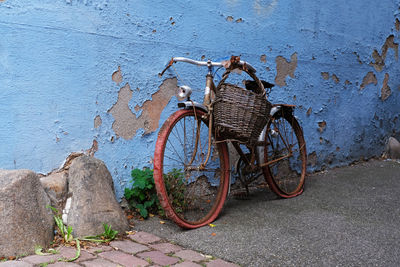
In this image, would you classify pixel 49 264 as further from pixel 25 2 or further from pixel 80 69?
pixel 25 2

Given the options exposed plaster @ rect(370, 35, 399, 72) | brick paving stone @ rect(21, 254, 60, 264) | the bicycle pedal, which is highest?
exposed plaster @ rect(370, 35, 399, 72)

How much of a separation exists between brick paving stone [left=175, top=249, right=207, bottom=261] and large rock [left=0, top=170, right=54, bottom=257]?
839 mm

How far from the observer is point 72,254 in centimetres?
262

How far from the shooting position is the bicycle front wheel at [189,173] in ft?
10.2

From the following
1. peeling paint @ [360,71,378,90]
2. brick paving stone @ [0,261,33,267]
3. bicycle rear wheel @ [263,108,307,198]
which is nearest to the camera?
brick paving stone @ [0,261,33,267]

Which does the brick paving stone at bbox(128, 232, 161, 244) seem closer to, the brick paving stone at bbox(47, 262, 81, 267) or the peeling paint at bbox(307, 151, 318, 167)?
the brick paving stone at bbox(47, 262, 81, 267)

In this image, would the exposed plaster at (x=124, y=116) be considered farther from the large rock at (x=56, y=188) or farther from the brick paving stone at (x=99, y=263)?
the brick paving stone at (x=99, y=263)

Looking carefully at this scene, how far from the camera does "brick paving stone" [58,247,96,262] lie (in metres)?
2.58

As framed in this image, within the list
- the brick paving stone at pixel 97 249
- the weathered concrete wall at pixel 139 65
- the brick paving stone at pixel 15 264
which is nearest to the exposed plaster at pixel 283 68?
the weathered concrete wall at pixel 139 65

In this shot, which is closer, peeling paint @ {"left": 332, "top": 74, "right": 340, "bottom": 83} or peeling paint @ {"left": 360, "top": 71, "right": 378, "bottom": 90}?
peeling paint @ {"left": 332, "top": 74, "right": 340, "bottom": 83}

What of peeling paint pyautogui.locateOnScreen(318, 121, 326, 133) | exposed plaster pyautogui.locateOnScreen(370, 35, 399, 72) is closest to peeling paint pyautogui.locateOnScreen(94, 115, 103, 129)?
peeling paint pyautogui.locateOnScreen(318, 121, 326, 133)

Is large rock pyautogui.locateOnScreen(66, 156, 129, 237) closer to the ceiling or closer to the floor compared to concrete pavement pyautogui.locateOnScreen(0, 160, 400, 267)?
closer to the ceiling

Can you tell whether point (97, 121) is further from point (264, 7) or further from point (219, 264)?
point (264, 7)

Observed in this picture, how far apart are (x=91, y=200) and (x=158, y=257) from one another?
657 mm
